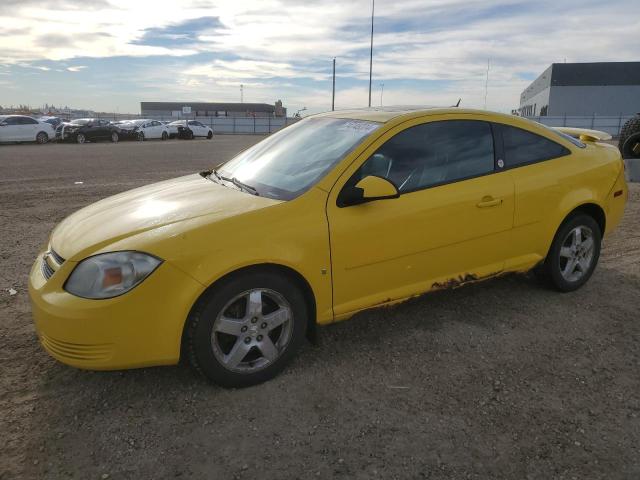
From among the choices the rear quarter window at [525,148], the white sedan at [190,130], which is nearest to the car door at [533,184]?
the rear quarter window at [525,148]

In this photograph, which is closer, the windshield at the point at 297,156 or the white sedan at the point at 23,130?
the windshield at the point at 297,156

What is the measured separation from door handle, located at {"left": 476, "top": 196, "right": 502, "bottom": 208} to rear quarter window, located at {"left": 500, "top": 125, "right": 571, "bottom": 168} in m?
0.33

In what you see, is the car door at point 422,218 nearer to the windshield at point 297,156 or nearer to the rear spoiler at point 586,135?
the windshield at point 297,156

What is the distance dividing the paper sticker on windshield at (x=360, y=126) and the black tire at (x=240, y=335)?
Result: 3.85ft

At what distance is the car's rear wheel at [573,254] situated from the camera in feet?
13.6

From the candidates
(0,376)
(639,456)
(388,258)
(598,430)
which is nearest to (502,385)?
(598,430)

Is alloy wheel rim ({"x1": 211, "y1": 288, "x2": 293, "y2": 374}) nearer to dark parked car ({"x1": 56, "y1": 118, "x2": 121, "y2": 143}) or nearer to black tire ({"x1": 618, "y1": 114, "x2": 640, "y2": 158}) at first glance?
black tire ({"x1": 618, "y1": 114, "x2": 640, "y2": 158})

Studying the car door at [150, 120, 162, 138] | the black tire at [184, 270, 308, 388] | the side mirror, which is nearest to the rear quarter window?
the side mirror

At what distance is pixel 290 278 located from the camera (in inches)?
117

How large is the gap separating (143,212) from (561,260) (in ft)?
10.8

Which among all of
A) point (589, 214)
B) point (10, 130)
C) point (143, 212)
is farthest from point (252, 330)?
point (10, 130)

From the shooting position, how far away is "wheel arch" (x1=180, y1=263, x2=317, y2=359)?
273 cm

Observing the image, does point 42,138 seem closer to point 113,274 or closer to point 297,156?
point 297,156

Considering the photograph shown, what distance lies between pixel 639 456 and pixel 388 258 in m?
1.62
